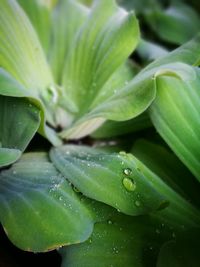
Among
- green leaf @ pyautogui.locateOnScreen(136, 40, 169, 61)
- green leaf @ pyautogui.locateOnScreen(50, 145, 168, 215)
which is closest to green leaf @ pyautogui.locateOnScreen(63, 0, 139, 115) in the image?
green leaf @ pyautogui.locateOnScreen(136, 40, 169, 61)

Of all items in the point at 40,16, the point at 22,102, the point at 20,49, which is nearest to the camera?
the point at 22,102

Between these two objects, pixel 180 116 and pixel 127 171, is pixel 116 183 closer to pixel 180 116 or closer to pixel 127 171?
pixel 127 171

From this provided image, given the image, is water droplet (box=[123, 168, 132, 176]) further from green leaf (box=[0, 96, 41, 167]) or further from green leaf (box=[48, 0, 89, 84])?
green leaf (box=[48, 0, 89, 84])

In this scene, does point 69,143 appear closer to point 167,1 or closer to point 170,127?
point 170,127

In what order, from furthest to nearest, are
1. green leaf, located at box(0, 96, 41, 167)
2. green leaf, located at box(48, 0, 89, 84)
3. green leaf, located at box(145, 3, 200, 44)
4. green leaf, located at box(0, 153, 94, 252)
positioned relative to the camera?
green leaf, located at box(145, 3, 200, 44) → green leaf, located at box(48, 0, 89, 84) → green leaf, located at box(0, 96, 41, 167) → green leaf, located at box(0, 153, 94, 252)

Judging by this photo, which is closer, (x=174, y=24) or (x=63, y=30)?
(x=63, y=30)

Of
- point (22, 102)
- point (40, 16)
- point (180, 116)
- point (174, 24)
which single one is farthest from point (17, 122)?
point (174, 24)

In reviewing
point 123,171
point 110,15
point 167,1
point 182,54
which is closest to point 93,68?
point 110,15
